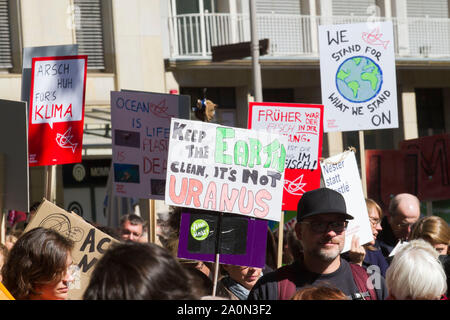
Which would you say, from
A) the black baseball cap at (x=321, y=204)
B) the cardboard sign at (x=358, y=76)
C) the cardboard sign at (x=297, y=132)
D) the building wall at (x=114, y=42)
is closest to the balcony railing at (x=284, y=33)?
the building wall at (x=114, y=42)

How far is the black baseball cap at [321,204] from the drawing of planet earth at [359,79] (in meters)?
4.57

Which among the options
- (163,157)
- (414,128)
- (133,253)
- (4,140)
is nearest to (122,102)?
(163,157)

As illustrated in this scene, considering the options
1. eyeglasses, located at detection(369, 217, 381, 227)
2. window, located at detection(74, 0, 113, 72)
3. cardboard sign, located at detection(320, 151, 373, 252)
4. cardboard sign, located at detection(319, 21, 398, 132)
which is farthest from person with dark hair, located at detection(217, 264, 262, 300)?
window, located at detection(74, 0, 113, 72)

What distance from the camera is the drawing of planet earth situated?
8727 mm

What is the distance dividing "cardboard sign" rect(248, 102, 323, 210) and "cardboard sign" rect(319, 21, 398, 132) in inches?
45.5

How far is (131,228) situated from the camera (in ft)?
24.3

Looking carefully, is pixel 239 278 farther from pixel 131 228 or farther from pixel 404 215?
pixel 131 228

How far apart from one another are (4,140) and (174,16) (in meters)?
12.7

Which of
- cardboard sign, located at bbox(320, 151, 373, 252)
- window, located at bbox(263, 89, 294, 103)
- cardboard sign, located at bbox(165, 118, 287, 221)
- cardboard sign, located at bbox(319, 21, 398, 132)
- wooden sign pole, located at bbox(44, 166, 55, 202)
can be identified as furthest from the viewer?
window, located at bbox(263, 89, 294, 103)

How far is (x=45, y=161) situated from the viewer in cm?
773

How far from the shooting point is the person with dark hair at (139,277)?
242 centimetres

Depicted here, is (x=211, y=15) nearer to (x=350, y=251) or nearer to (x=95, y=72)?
(x=95, y=72)

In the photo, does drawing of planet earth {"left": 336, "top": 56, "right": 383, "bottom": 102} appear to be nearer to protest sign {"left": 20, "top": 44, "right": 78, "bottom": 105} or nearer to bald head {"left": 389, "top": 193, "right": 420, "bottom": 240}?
bald head {"left": 389, "top": 193, "right": 420, "bottom": 240}

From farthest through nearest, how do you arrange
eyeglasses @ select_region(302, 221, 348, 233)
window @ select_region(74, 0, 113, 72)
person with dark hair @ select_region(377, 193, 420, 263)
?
window @ select_region(74, 0, 113, 72) < person with dark hair @ select_region(377, 193, 420, 263) < eyeglasses @ select_region(302, 221, 348, 233)
